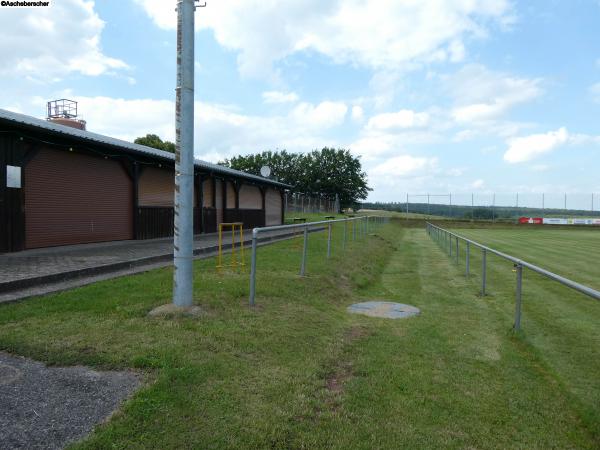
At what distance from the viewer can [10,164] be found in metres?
9.84

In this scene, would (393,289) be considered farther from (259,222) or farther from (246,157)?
(246,157)

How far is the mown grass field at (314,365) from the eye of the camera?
9.90 ft

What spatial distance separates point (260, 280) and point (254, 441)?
4787 millimetres

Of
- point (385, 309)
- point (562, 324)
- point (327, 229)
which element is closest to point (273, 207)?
point (327, 229)

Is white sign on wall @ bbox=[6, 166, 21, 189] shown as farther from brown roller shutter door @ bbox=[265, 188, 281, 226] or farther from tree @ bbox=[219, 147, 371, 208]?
tree @ bbox=[219, 147, 371, 208]

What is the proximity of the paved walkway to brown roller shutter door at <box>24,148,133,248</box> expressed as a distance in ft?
1.39

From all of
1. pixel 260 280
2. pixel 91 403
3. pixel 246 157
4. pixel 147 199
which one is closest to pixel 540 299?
pixel 260 280

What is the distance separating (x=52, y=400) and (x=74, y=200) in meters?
9.96

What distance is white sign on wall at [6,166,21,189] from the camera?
980 centimetres

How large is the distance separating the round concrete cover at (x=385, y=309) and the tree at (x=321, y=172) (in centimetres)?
5968

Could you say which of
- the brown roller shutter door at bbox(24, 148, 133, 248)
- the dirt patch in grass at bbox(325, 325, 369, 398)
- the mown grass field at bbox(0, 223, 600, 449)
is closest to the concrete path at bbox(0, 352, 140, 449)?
the mown grass field at bbox(0, 223, 600, 449)

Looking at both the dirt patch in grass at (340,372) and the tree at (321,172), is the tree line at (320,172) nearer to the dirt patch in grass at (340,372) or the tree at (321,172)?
the tree at (321,172)

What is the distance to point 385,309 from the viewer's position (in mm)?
7121

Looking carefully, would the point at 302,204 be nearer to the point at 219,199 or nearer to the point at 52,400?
the point at 219,199
